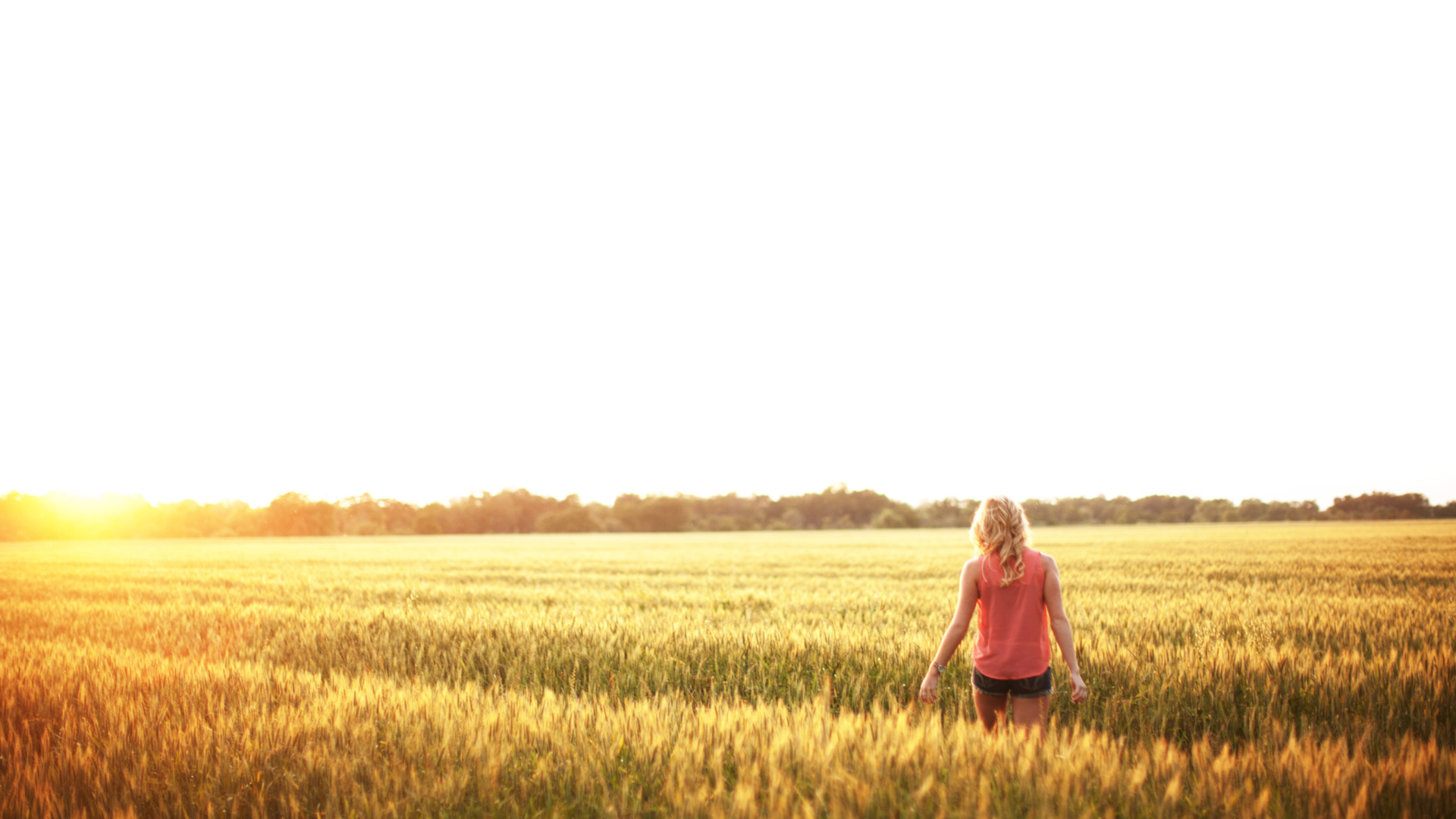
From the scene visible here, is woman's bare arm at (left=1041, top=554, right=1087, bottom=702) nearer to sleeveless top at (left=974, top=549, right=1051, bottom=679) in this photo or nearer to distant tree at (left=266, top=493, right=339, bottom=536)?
sleeveless top at (left=974, top=549, right=1051, bottom=679)

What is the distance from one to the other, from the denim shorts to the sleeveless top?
5 cm

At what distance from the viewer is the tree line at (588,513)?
86.6m

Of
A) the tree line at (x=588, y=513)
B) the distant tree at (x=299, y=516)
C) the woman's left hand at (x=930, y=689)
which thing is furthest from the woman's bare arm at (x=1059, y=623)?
the distant tree at (x=299, y=516)

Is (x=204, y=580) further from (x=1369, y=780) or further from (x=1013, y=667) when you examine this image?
(x=1369, y=780)

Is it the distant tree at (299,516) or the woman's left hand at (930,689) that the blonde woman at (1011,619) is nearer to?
the woman's left hand at (930,689)

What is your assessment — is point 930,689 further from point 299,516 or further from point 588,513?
point 299,516

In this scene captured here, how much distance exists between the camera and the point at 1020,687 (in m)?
4.08

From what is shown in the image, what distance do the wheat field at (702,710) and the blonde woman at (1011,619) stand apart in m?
0.53

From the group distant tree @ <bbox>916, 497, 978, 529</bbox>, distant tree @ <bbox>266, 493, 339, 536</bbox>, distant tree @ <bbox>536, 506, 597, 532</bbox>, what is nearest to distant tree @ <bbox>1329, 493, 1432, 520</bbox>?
distant tree @ <bbox>916, 497, 978, 529</bbox>

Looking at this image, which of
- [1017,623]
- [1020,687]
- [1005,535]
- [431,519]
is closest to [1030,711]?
[1020,687]

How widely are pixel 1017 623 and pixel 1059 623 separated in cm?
24

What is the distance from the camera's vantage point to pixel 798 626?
816cm

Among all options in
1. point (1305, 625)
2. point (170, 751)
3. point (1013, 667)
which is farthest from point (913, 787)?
point (1305, 625)

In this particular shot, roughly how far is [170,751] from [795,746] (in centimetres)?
350
